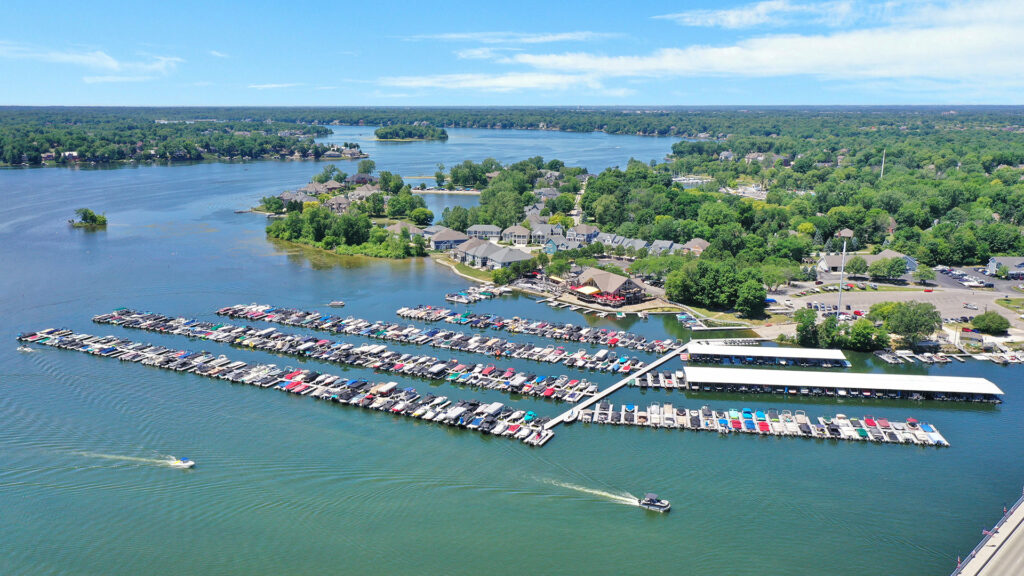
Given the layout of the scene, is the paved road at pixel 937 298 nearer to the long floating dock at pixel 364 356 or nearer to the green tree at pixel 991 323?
the green tree at pixel 991 323

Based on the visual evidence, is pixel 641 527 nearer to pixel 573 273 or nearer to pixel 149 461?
pixel 149 461

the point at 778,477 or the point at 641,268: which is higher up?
the point at 641,268

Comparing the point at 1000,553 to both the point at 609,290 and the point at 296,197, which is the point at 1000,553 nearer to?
the point at 609,290

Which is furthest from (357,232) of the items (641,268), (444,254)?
(641,268)

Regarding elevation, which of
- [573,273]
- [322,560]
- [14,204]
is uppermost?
[14,204]

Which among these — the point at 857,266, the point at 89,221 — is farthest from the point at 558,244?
the point at 89,221
